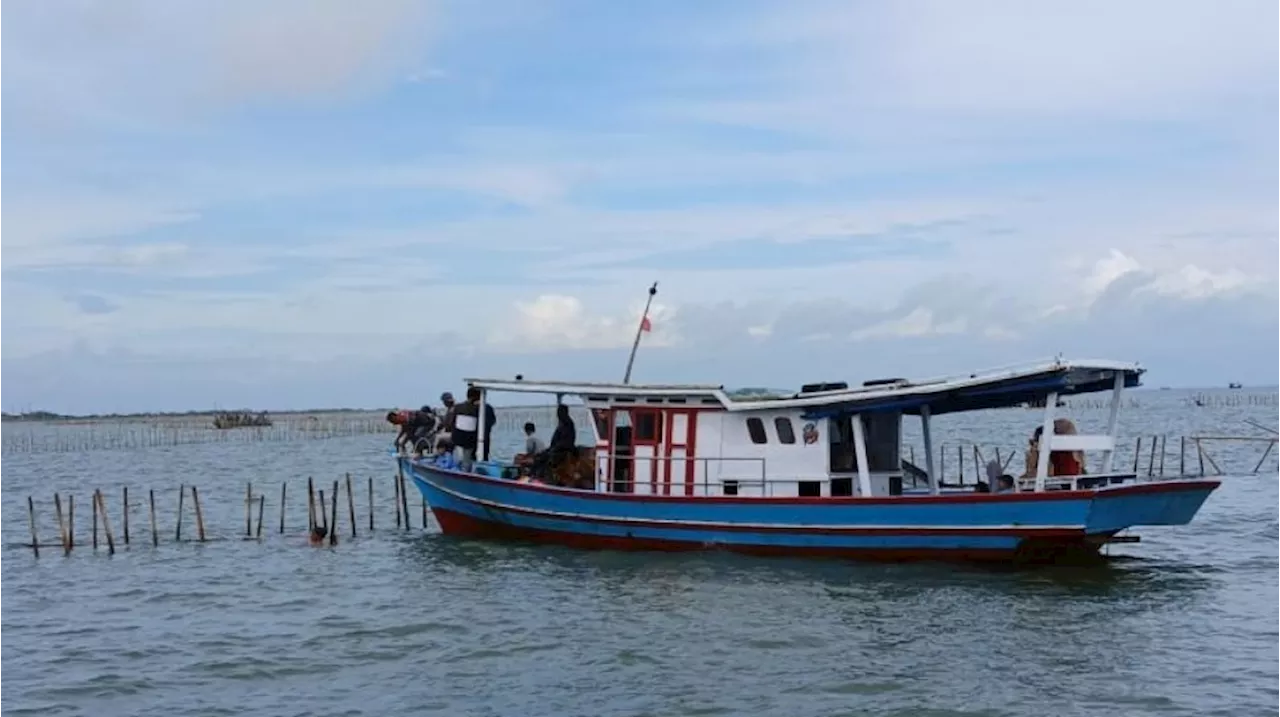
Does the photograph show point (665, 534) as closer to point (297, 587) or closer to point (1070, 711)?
point (297, 587)

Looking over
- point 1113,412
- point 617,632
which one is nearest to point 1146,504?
point 1113,412

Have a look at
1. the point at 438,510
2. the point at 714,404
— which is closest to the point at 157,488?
the point at 438,510

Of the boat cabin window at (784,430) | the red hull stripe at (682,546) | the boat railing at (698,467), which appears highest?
the boat cabin window at (784,430)

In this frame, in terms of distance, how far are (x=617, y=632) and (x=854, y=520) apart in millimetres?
5149

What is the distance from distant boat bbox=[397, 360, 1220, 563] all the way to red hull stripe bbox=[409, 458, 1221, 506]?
2cm

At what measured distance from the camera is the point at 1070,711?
13.5 m

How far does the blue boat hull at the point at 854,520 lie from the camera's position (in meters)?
19.5

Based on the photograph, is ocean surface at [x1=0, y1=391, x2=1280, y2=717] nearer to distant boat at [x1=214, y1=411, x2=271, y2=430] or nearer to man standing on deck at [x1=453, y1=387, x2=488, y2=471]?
man standing on deck at [x1=453, y1=387, x2=488, y2=471]

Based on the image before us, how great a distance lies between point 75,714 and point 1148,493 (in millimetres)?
14559

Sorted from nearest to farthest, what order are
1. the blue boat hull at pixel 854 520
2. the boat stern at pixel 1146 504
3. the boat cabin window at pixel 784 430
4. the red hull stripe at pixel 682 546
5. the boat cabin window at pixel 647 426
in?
the boat stern at pixel 1146 504 → the blue boat hull at pixel 854 520 → the red hull stripe at pixel 682 546 → the boat cabin window at pixel 784 430 → the boat cabin window at pixel 647 426

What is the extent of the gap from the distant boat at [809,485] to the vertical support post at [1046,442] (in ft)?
0.12

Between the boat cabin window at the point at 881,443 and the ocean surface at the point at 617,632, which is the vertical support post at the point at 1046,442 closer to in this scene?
the ocean surface at the point at 617,632

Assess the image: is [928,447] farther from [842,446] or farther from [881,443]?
[842,446]

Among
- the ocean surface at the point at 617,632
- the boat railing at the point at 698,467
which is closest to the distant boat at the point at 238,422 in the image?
the ocean surface at the point at 617,632
